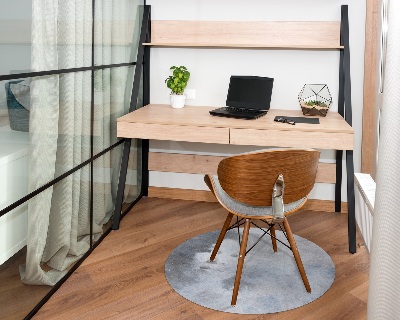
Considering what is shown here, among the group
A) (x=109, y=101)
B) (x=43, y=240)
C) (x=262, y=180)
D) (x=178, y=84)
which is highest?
(x=178, y=84)

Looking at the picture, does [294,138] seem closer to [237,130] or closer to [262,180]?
[237,130]

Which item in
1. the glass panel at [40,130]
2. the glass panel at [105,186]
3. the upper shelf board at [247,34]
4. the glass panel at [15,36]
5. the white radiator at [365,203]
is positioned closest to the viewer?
the glass panel at [15,36]

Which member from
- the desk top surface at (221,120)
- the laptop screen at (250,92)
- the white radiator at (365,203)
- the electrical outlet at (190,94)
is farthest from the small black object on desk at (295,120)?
the electrical outlet at (190,94)

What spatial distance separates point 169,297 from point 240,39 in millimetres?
1938

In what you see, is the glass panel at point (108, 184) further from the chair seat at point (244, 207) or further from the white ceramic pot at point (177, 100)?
the chair seat at point (244, 207)

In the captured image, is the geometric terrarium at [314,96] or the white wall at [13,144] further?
the geometric terrarium at [314,96]

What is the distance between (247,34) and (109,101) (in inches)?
44.5

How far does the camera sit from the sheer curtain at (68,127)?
2127 millimetres

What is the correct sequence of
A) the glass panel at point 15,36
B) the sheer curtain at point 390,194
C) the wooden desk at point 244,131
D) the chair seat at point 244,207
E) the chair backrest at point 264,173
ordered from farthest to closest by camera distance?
the wooden desk at point 244,131 < the chair seat at point 244,207 < the chair backrest at point 264,173 < the glass panel at point 15,36 < the sheer curtain at point 390,194

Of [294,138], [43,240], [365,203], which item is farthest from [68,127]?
[365,203]

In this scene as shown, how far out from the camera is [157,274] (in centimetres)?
252

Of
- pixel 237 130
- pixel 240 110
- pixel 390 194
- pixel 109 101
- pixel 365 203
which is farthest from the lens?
pixel 240 110

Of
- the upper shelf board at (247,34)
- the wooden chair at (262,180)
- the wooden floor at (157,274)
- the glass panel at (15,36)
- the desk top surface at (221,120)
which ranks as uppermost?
the upper shelf board at (247,34)

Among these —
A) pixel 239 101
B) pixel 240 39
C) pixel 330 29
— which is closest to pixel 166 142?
pixel 239 101
